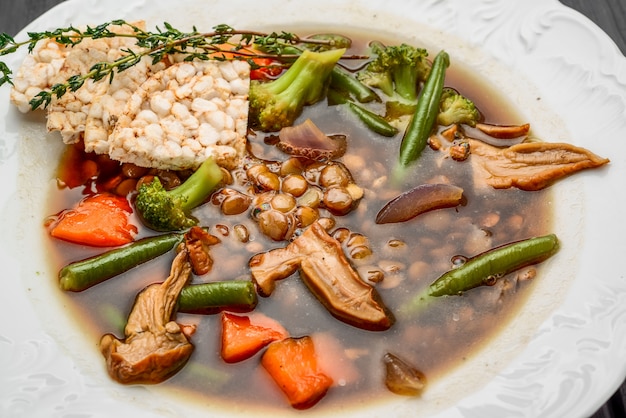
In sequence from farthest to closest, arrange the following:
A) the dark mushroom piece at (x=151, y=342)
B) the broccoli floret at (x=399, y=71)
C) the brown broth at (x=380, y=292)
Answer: the broccoli floret at (x=399, y=71), the brown broth at (x=380, y=292), the dark mushroom piece at (x=151, y=342)

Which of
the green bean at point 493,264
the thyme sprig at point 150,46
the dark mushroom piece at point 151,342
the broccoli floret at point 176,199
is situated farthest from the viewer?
the thyme sprig at point 150,46

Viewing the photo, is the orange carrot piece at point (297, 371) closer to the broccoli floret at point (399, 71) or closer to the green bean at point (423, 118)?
the green bean at point (423, 118)

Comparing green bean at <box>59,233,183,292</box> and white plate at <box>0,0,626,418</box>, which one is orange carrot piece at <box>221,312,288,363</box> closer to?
white plate at <box>0,0,626,418</box>

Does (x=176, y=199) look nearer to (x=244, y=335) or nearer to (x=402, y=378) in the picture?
(x=244, y=335)

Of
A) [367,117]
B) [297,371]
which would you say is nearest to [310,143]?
[367,117]

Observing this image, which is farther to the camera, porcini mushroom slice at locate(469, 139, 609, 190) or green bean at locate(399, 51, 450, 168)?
green bean at locate(399, 51, 450, 168)

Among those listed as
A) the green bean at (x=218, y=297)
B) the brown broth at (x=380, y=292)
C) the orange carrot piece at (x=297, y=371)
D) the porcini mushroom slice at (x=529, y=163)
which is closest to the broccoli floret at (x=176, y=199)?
the brown broth at (x=380, y=292)

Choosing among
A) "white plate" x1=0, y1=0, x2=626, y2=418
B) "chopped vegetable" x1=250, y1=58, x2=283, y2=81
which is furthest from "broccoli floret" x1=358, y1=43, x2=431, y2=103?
"chopped vegetable" x1=250, y1=58, x2=283, y2=81

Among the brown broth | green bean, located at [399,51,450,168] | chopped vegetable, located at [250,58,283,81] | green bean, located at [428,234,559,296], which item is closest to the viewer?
the brown broth

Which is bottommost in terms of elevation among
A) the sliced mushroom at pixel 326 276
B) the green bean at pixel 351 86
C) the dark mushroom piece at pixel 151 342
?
the dark mushroom piece at pixel 151 342
